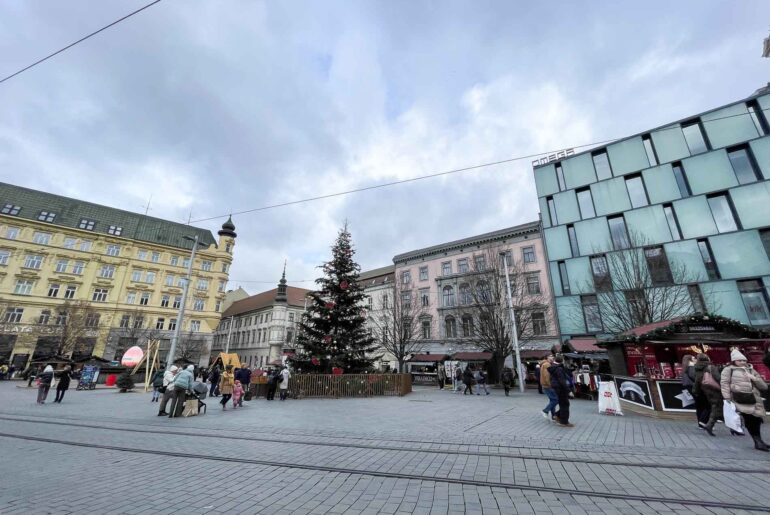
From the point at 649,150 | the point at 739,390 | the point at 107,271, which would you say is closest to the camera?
the point at 739,390

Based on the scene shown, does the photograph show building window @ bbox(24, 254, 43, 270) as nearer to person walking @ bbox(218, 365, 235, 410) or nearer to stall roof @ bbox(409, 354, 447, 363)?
person walking @ bbox(218, 365, 235, 410)

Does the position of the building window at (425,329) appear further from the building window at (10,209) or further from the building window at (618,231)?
the building window at (10,209)

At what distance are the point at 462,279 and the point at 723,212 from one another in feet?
73.4

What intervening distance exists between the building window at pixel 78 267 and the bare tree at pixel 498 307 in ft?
171

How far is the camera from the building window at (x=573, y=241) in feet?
103

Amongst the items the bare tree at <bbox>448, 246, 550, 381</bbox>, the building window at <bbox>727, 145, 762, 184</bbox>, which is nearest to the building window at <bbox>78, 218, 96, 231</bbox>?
the bare tree at <bbox>448, 246, 550, 381</bbox>

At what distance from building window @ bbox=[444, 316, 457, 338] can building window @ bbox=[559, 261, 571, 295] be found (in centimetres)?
1151

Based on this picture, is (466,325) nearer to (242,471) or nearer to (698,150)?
(698,150)

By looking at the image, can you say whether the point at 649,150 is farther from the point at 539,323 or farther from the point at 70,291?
the point at 70,291

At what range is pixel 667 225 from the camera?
91.1 feet

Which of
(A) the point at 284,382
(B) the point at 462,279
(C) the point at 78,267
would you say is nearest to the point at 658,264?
(B) the point at 462,279

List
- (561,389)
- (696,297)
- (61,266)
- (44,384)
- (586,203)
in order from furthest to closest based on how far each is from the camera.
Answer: (61,266) → (586,203) → (696,297) → (44,384) → (561,389)

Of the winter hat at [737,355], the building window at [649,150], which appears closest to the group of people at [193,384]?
the winter hat at [737,355]

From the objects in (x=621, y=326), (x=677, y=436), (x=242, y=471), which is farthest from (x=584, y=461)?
(x=621, y=326)
